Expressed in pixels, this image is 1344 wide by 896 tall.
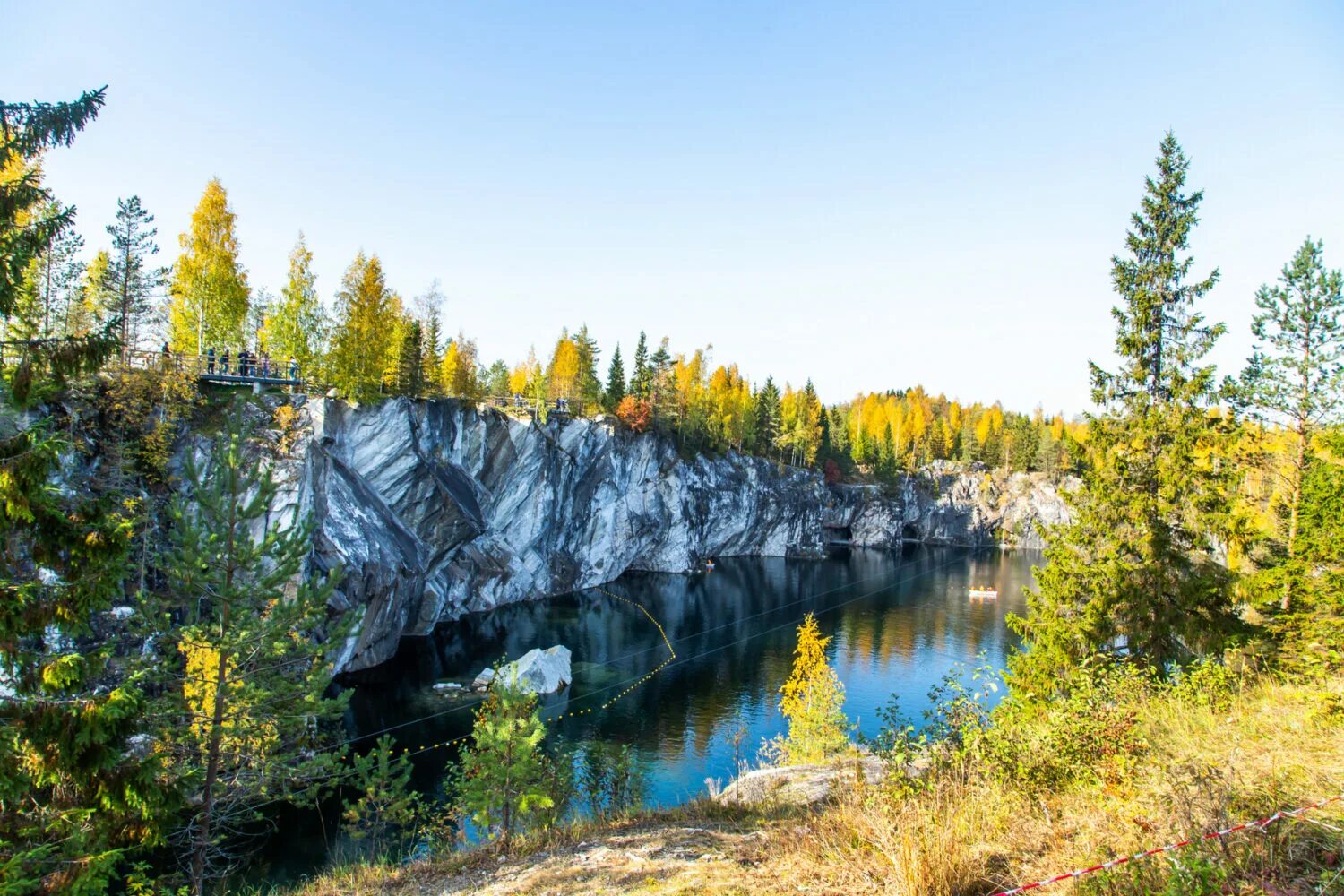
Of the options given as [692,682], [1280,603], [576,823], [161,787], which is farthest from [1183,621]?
[692,682]

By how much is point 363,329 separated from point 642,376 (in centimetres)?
3620

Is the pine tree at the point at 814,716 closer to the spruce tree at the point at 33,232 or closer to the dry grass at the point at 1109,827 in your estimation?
the dry grass at the point at 1109,827

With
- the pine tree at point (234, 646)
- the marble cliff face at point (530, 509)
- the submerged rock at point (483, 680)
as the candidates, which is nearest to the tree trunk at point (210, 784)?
the pine tree at point (234, 646)

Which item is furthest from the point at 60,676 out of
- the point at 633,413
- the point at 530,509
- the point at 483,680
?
the point at 633,413

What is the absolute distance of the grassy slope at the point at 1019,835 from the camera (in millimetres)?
4461

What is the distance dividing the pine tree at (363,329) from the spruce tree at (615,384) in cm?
2865

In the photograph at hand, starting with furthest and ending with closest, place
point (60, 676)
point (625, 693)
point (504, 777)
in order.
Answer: point (625, 693) < point (504, 777) < point (60, 676)

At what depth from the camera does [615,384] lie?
66.9m

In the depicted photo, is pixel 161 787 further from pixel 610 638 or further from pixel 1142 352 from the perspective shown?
pixel 610 638

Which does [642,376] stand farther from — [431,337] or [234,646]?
[234,646]

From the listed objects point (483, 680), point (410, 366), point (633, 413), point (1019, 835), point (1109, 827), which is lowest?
point (483, 680)

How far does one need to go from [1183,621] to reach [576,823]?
43.5ft

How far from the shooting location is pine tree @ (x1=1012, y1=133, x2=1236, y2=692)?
1413cm

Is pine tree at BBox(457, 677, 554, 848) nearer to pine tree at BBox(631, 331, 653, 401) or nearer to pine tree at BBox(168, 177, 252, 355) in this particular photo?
pine tree at BBox(168, 177, 252, 355)
